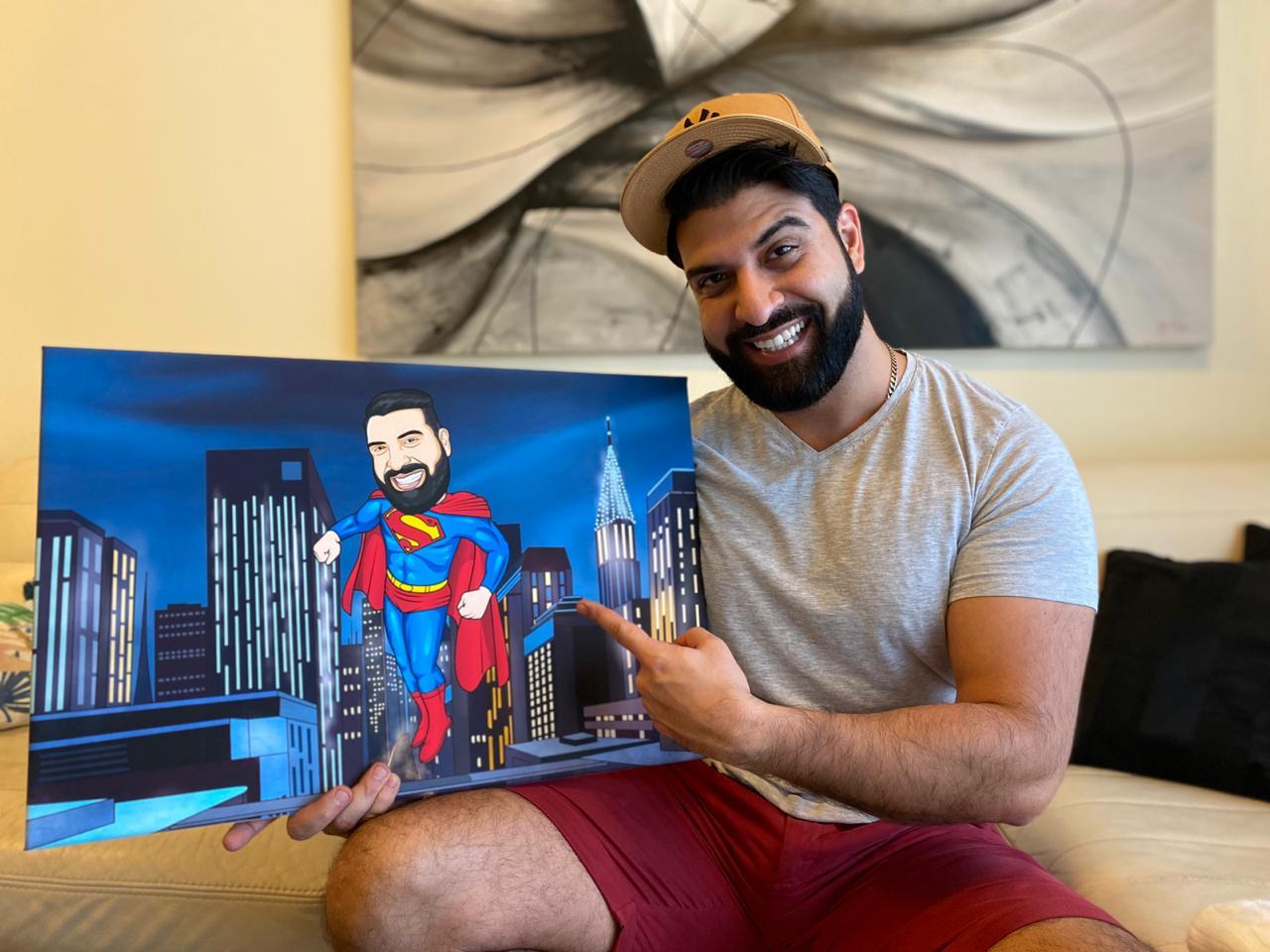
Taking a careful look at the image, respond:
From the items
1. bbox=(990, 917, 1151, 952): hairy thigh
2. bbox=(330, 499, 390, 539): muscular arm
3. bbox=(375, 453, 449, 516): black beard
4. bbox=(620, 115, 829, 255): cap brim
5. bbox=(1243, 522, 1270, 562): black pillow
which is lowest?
bbox=(990, 917, 1151, 952): hairy thigh

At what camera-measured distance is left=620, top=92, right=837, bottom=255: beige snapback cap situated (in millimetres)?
1173

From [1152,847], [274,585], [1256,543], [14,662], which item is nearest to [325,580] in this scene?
[274,585]

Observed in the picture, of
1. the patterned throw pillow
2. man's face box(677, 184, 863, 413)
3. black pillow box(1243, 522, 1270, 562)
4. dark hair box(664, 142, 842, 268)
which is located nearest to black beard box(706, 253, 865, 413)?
man's face box(677, 184, 863, 413)

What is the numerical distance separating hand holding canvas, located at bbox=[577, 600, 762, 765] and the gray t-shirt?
15 centimetres

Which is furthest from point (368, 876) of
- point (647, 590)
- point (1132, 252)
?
point (1132, 252)

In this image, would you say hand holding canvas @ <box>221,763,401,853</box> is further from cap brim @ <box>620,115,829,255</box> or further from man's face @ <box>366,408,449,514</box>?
cap brim @ <box>620,115,829,255</box>

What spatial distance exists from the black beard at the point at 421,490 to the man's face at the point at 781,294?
41 centimetres

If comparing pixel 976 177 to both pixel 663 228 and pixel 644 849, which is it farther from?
pixel 644 849

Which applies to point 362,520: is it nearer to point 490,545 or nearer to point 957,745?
point 490,545

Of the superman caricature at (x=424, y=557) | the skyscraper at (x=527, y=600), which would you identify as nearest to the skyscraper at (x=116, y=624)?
the superman caricature at (x=424, y=557)

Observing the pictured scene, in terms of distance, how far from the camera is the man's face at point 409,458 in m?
1.04

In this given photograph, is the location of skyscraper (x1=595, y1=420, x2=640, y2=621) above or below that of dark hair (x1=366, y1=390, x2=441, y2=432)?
below

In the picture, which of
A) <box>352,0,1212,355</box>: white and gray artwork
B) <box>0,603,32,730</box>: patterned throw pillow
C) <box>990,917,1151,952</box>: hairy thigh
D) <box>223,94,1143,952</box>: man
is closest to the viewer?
<box>990,917,1151,952</box>: hairy thigh

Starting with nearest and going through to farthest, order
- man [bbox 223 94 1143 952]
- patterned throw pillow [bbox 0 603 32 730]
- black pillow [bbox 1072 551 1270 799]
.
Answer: man [bbox 223 94 1143 952] → black pillow [bbox 1072 551 1270 799] → patterned throw pillow [bbox 0 603 32 730]
